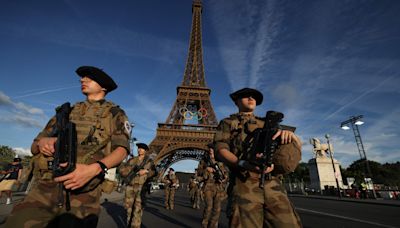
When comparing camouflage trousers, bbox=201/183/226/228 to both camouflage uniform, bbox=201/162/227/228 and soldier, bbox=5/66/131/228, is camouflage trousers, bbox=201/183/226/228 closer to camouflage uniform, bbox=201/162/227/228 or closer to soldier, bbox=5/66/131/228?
camouflage uniform, bbox=201/162/227/228

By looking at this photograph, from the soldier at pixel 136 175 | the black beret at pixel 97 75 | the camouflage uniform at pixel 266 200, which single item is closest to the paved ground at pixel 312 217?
the soldier at pixel 136 175

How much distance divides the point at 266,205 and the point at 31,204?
2161mm

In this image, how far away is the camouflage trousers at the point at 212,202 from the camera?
21.1 ft

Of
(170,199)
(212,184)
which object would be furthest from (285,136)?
(170,199)

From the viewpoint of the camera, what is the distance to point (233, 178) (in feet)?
9.09

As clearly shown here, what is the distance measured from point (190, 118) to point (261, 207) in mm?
39101

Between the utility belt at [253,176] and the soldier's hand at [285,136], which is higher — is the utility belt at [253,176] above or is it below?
below

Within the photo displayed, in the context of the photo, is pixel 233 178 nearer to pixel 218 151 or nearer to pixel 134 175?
pixel 218 151

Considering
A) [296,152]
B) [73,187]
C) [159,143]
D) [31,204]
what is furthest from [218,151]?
[159,143]

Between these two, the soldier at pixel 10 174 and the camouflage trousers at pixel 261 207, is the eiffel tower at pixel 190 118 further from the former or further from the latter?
the camouflage trousers at pixel 261 207

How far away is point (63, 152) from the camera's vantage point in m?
1.97

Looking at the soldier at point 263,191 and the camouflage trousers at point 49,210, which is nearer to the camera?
the camouflage trousers at point 49,210

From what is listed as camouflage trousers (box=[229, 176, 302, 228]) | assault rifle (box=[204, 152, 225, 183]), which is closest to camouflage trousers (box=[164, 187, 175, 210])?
assault rifle (box=[204, 152, 225, 183])

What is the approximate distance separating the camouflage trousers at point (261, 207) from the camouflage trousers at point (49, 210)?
1408mm
